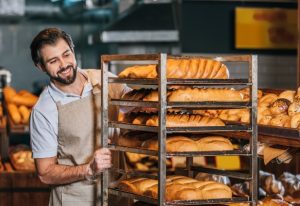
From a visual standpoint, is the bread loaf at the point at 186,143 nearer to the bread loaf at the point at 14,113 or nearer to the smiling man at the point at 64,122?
the smiling man at the point at 64,122

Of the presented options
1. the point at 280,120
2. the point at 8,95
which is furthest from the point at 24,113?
the point at 280,120

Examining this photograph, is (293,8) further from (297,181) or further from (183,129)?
(183,129)

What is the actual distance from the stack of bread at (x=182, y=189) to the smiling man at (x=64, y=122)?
1.02ft

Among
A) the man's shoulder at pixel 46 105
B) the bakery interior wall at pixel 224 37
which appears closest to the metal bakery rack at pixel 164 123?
the man's shoulder at pixel 46 105

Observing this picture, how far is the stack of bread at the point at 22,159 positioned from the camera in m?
6.05

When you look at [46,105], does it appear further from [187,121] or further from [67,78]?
[187,121]

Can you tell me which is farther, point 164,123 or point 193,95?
point 193,95

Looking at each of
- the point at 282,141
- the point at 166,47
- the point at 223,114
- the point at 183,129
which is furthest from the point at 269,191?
the point at 166,47

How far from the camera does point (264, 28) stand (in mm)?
9367

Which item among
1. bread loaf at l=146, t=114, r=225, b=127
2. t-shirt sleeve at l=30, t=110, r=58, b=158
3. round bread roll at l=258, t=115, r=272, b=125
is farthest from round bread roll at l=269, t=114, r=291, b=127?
t-shirt sleeve at l=30, t=110, r=58, b=158

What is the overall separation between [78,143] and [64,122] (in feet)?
0.38

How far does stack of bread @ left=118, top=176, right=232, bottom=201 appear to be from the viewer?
3.06 m

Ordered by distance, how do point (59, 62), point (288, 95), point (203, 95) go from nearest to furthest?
point (203, 95)
point (59, 62)
point (288, 95)

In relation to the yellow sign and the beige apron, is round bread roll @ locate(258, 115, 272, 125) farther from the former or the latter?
the yellow sign
